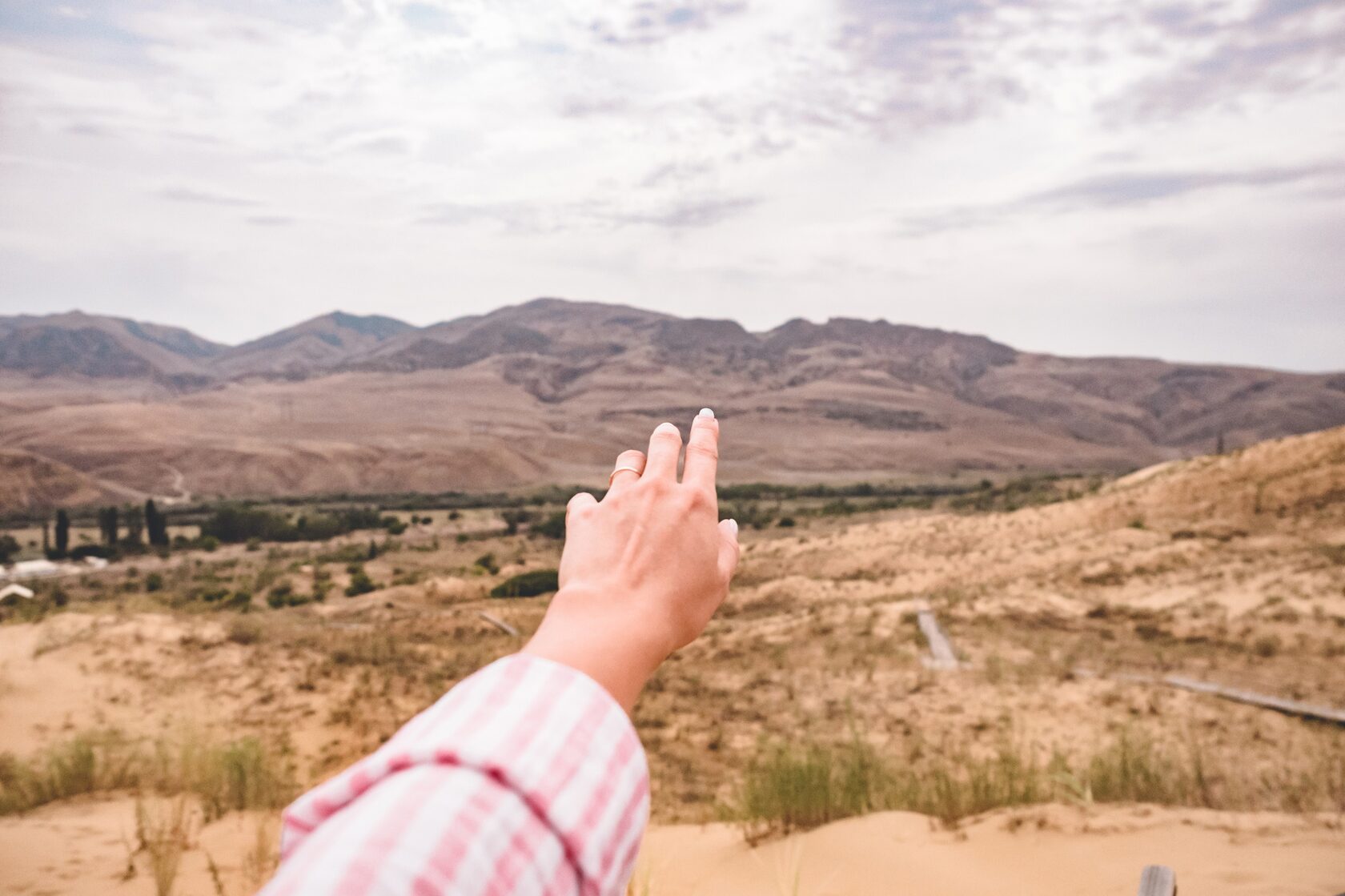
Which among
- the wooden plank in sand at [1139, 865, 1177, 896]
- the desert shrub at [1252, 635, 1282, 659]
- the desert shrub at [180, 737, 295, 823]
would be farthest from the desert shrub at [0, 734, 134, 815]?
the desert shrub at [1252, 635, 1282, 659]

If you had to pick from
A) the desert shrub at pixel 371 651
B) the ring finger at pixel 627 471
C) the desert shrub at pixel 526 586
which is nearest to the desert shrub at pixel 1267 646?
the desert shrub at pixel 371 651

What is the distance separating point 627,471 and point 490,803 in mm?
690

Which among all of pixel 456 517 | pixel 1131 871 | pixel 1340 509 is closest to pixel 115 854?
pixel 1131 871

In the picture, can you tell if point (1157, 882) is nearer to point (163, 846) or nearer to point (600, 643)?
point (600, 643)

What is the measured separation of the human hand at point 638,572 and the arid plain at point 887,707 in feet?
8.36

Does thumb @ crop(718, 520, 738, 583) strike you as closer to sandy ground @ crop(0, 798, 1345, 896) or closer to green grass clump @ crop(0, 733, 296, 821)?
sandy ground @ crop(0, 798, 1345, 896)

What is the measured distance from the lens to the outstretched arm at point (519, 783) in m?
0.59

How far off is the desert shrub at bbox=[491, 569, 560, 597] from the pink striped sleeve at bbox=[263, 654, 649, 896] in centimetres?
2669

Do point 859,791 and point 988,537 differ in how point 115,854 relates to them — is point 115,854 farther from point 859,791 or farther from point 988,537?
point 988,537

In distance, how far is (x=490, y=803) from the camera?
648 millimetres

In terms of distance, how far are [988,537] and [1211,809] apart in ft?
78.6

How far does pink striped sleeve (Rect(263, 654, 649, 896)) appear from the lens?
1.92 feet

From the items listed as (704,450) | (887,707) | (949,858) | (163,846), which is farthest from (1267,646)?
(704,450)

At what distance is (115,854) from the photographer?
4738 millimetres
